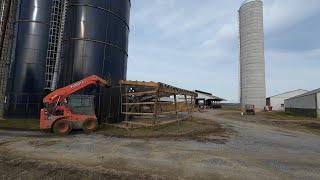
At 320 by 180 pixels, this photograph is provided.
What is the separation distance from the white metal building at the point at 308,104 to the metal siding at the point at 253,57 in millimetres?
9956

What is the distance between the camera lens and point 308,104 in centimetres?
4572

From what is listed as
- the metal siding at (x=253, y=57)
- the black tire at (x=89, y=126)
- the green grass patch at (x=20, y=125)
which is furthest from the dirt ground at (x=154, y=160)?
the metal siding at (x=253, y=57)

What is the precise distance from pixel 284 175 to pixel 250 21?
219ft

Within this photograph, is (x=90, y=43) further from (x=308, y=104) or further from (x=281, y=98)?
(x=281, y=98)

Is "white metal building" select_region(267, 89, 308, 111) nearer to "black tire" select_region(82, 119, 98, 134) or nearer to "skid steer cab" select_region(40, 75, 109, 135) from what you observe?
"black tire" select_region(82, 119, 98, 134)

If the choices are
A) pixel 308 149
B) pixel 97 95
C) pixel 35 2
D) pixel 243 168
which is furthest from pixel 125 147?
pixel 35 2

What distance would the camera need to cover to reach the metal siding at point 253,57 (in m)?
68.0

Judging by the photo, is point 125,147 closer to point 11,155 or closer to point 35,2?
point 11,155

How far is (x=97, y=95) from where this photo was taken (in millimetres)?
23109

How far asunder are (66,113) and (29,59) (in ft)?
35.6

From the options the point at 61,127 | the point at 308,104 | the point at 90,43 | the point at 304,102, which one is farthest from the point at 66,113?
the point at 304,102

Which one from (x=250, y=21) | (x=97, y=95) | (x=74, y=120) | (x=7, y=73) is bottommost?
(x=74, y=120)

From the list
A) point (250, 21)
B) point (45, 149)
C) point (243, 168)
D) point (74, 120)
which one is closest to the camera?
point (243, 168)

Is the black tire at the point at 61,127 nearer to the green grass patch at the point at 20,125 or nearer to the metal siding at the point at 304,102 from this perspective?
the green grass patch at the point at 20,125
